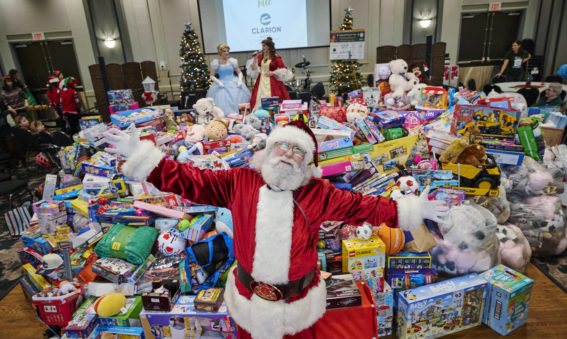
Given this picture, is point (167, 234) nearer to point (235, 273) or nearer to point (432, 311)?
point (235, 273)

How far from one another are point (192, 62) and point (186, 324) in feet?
23.7

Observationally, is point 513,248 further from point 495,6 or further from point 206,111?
point 495,6

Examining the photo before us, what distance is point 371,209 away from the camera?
1.57 metres

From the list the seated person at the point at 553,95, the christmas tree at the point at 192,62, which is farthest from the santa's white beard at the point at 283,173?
the christmas tree at the point at 192,62

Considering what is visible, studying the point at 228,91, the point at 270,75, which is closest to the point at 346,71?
the point at 270,75

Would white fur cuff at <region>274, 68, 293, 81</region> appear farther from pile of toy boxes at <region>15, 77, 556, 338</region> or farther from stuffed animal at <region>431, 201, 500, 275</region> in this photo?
stuffed animal at <region>431, 201, 500, 275</region>

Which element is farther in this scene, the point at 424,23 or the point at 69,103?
the point at 424,23

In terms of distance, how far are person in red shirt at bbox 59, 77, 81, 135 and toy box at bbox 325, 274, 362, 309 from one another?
23.0ft

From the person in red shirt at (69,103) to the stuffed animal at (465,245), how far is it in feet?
24.0

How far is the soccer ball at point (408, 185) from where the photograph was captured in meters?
2.64

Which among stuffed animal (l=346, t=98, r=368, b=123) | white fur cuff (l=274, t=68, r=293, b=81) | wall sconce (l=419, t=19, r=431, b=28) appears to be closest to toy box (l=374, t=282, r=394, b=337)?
stuffed animal (l=346, t=98, r=368, b=123)

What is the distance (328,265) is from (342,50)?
4714 mm

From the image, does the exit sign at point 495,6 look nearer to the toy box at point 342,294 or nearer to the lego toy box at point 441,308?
the lego toy box at point 441,308

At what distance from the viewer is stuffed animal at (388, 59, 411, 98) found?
495cm
